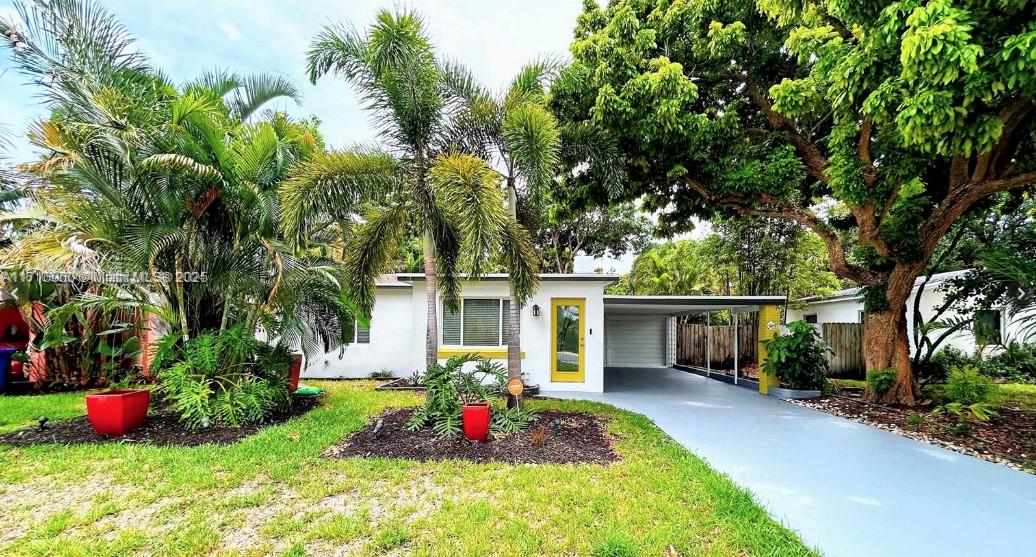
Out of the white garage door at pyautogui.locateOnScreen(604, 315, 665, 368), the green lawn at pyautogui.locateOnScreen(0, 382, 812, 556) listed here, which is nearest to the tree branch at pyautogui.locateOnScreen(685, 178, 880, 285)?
the green lawn at pyautogui.locateOnScreen(0, 382, 812, 556)

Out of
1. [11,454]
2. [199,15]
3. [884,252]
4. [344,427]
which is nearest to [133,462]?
[11,454]

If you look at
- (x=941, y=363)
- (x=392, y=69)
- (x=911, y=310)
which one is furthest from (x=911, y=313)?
(x=392, y=69)

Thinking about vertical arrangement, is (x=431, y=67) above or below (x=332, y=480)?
above

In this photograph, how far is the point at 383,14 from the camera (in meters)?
5.52

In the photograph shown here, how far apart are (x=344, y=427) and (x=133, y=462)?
7.57 feet

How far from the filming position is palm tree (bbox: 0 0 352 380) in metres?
5.69

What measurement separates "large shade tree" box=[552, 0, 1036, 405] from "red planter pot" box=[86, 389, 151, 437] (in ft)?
25.4

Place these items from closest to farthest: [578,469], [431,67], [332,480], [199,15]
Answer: [332,480] → [578,469] → [431,67] → [199,15]

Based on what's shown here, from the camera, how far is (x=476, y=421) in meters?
5.46

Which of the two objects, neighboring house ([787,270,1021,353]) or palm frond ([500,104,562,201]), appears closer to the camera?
palm frond ([500,104,562,201])

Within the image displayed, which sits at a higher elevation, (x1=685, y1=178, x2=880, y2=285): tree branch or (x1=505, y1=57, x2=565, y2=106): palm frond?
(x1=505, y1=57, x2=565, y2=106): palm frond

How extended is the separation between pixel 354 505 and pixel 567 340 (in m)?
6.66

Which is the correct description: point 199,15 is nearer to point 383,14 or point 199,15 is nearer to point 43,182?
point 43,182

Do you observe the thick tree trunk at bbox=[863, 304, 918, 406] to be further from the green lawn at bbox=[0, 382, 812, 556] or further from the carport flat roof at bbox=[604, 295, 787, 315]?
the green lawn at bbox=[0, 382, 812, 556]
